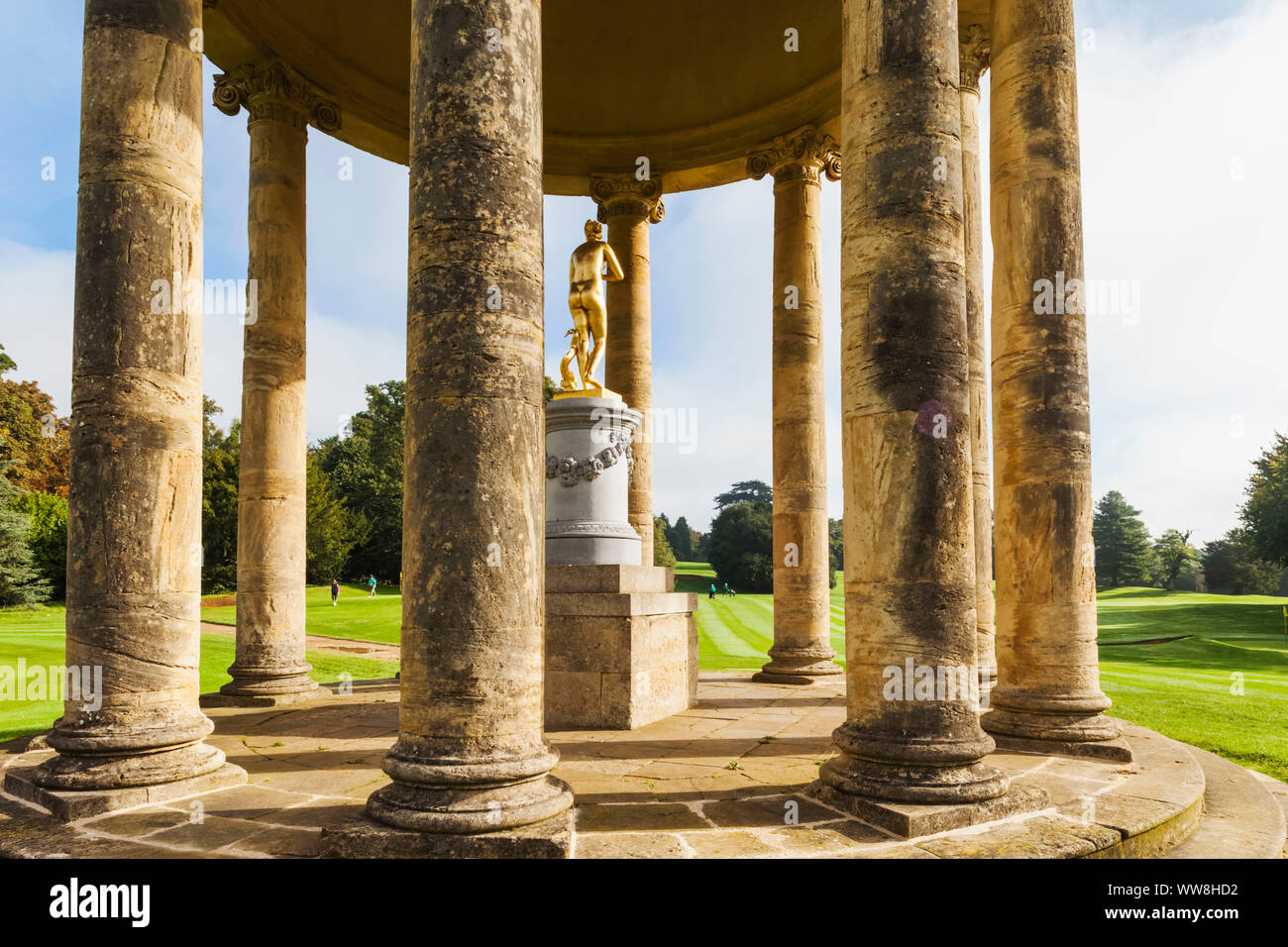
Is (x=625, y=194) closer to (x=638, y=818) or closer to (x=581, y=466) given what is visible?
(x=581, y=466)

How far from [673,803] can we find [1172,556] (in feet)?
655

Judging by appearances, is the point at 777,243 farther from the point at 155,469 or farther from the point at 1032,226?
the point at 155,469

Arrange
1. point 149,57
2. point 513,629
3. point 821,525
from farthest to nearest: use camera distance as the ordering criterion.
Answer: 1. point 821,525
2. point 149,57
3. point 513,629

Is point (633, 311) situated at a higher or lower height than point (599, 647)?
higher

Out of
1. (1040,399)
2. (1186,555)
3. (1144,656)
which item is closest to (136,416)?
(1040,399)

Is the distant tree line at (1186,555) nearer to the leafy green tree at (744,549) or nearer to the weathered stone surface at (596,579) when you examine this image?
the leafy green tree at (744,549)

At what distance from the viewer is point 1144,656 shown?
53500 mm

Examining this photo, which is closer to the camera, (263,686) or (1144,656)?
(263,686)

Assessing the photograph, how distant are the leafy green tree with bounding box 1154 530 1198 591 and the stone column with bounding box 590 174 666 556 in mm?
178203

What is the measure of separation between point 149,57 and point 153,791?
44.8 ft

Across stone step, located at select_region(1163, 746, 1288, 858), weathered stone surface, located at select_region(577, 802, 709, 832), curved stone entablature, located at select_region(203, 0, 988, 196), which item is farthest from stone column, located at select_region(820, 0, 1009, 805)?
curved stone entablature, located at select_region(203, 0, 988, 196)

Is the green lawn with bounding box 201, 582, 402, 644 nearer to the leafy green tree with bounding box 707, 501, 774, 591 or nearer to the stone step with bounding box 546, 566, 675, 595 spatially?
the stone step with bounding box 546, 566, 675, 595
